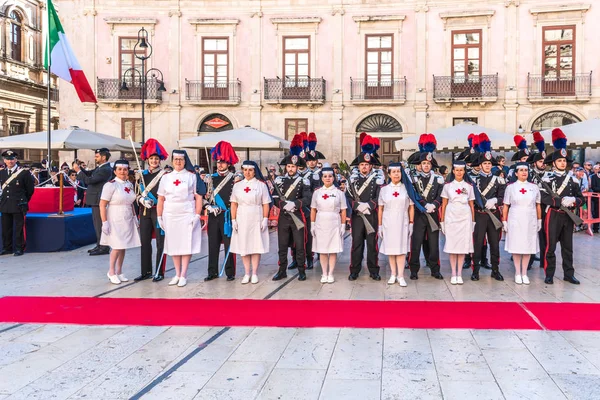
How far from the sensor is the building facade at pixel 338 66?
81.7 ft

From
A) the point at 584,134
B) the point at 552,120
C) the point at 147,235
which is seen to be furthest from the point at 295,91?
the point at 147,235

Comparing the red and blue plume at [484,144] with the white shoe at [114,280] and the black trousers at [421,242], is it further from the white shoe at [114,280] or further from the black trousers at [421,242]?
the white shoe at [114,280]

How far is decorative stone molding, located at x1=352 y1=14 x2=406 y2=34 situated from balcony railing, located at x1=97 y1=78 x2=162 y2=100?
9359 millimetres

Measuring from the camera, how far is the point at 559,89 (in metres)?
24.7

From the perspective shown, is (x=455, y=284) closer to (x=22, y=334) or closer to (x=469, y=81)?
(x=22, y=334)

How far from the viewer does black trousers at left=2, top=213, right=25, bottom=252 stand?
39.0ft

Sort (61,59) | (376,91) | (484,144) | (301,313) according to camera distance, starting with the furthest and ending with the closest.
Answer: (376,91) → (61,59) → (484,144) → (301,313)

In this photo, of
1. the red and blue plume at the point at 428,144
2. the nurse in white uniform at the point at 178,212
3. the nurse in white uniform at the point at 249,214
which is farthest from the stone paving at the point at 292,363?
the red and blue plume at the point at 428,144

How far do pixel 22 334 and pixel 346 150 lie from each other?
21.1 m

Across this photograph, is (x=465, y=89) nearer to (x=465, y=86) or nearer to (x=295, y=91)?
(x=465, y=86)

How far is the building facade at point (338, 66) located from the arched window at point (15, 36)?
10.8m

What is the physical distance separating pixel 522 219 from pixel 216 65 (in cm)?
2047

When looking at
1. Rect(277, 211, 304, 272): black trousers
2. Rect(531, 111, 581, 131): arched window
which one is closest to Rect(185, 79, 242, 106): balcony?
Rect(531, 111, 581, 131): arched window

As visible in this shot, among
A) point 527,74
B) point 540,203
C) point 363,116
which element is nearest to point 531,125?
point 527,74
